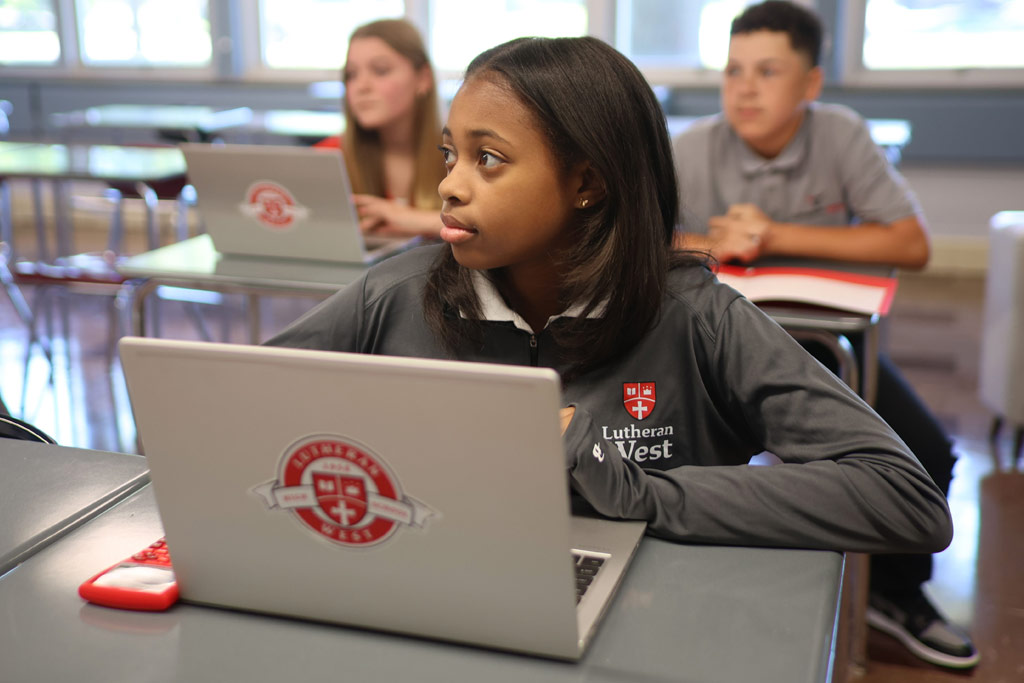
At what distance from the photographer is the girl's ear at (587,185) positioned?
104cm

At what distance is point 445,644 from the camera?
0.72 metres

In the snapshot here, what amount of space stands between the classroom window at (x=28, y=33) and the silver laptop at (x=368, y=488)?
5871mm

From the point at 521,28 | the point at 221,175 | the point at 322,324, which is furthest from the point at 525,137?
the point at 521,28

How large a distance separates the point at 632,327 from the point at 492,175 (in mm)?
220

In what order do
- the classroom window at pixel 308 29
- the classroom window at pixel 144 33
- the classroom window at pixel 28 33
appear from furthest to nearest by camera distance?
1. the classroom window at pixel 28 33
2. the classroom window at pixel 144 33
3. the classroom window at pixel 308 29

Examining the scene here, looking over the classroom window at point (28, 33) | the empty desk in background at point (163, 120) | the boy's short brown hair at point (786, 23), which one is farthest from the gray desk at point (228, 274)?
the classroom window at point (28, 33)

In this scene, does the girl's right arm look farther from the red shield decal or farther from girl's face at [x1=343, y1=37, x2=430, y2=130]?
girl's face at [x1=343, y1=37, x2=430, y2=130]

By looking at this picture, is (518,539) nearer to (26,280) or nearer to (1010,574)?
(1010,574)

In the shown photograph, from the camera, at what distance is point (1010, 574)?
2057mm

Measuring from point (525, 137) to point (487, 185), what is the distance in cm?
6

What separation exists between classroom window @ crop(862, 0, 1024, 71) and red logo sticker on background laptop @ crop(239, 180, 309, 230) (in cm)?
360

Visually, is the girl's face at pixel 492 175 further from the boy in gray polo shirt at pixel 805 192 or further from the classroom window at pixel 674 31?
the classroom window at pixel 674 31

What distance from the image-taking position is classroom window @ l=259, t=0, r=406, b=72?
5406 millimetres

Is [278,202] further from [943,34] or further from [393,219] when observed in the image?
[943,34]
